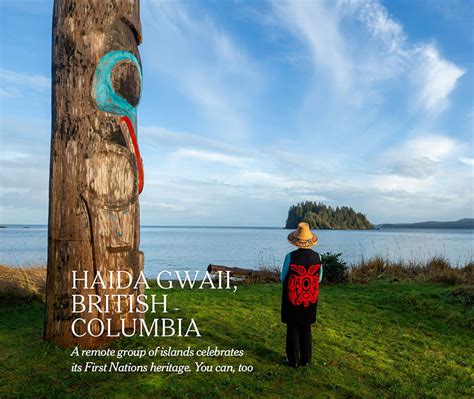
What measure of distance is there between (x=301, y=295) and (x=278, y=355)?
86cm

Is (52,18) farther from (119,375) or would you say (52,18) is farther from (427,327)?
(427,327)

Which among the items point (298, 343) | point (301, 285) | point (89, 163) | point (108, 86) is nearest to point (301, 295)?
point (301, 285)

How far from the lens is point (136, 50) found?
5.38 meters

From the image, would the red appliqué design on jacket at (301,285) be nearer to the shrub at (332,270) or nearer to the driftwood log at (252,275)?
the shrub at (332,270)

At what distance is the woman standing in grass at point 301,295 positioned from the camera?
4.63m

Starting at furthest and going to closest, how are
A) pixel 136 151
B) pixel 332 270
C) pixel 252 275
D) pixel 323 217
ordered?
pixel 323 217
pixel 252 275
pixel 332 270
pixel 136 151

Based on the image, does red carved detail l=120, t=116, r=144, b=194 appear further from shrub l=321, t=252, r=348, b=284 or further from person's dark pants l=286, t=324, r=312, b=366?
shrub l=321, t=252, r=348, b=284

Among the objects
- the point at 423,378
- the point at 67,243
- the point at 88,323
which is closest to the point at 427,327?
the point at 423,378

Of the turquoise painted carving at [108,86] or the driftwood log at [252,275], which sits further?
the driftwood log at [252,275]

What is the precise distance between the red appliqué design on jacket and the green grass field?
761 mm

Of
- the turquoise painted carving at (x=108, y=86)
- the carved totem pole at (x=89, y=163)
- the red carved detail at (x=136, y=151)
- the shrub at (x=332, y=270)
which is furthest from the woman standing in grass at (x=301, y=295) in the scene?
the shrub at (x=332, y=270)

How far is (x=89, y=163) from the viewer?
4.82m

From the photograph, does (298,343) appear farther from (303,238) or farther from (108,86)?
(108,86)

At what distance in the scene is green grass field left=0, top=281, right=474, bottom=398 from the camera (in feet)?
12.9
